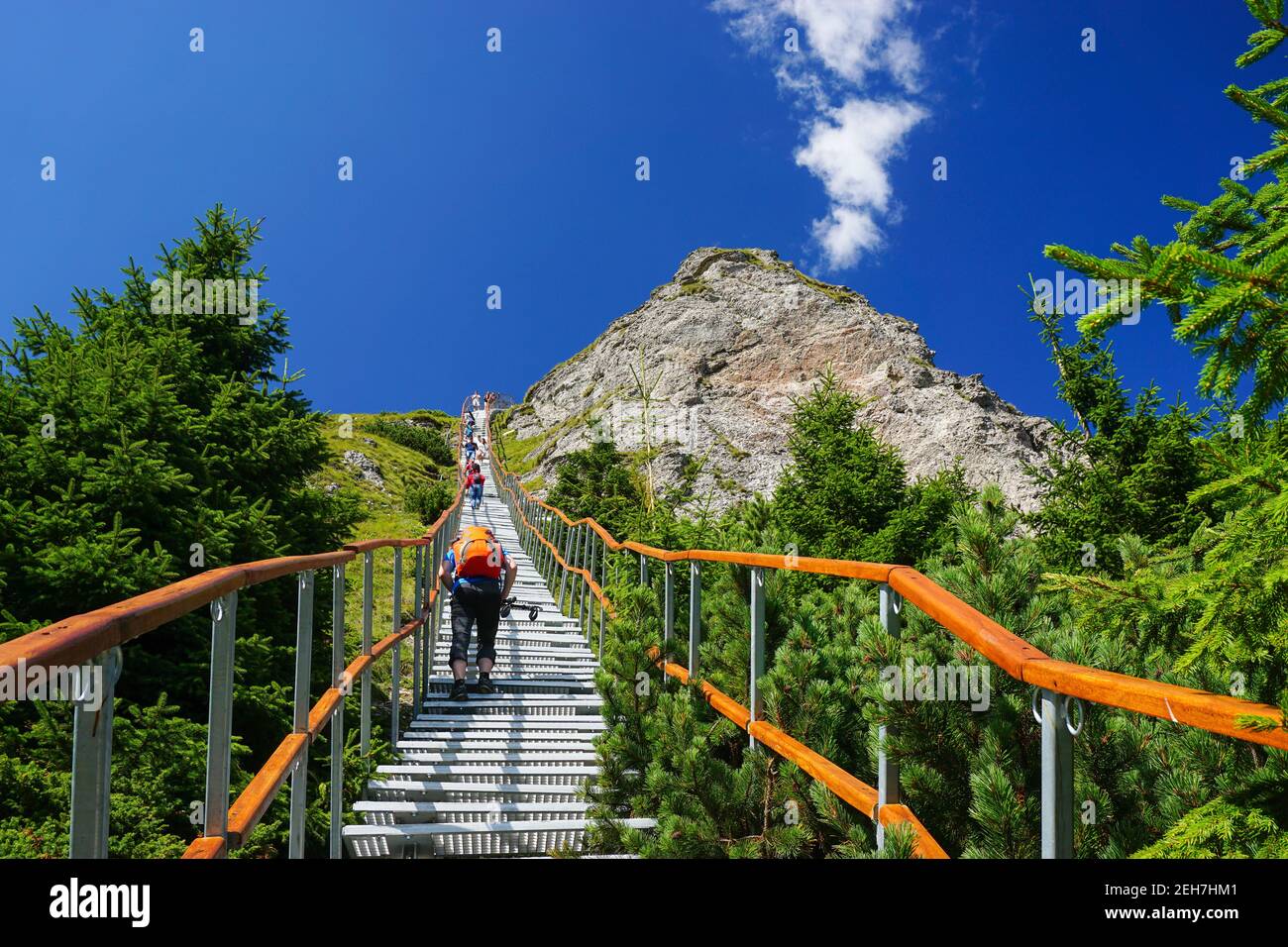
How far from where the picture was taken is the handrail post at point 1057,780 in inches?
55.7

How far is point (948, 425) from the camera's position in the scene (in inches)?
1636

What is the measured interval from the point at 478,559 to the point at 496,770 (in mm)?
2552

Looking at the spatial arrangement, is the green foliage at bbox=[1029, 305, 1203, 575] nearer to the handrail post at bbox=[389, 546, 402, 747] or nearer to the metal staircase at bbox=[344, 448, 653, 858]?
the metal staircase at bbox=[344, 448, 653, 858]

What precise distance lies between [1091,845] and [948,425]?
4255 cm

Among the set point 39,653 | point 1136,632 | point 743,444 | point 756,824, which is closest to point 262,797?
point 39,653

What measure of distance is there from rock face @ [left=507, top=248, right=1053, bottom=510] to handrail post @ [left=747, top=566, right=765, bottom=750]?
96.6 ft

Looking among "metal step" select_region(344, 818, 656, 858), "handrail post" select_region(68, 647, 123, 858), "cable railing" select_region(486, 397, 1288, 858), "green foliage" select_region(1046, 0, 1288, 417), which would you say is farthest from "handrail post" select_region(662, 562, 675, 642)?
"handrail post" select_region(68, 647, 123, 858)

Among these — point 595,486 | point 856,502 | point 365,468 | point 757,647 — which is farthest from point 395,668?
point 365,468

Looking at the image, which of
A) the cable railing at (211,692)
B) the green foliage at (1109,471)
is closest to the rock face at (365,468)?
the green foliage at (1109,471)

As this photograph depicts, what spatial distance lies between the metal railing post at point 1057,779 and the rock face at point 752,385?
31.2 meters

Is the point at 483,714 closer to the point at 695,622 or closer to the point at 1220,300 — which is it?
the point at 695,622

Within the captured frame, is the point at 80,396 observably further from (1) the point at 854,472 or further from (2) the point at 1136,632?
(1) the point at 854,472

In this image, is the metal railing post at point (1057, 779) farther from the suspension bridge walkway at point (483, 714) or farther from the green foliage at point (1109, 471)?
the green foliage at point (1109, 471)

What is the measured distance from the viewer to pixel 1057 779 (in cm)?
143
